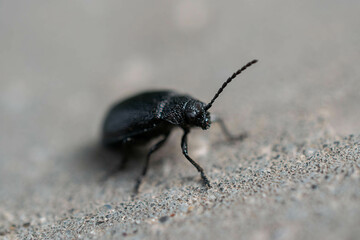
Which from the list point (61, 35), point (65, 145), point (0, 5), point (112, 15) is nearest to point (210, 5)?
point (112, 15)

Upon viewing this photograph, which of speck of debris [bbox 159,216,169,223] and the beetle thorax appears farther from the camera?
the beetle thorax

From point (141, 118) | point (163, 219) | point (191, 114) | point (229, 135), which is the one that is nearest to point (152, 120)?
point (141, 118)

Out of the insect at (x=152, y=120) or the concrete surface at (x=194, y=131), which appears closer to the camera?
the concrete surface at (x=194, y=131)

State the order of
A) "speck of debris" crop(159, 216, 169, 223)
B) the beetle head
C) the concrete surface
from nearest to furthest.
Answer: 1. the concrete surface
2. "speck of debris" crop(159, 216, 169, 223)
3. the beetle head

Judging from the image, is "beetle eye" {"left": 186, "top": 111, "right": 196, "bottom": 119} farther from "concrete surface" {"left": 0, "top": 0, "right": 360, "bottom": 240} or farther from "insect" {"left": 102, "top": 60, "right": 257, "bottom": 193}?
"concrete surface" {"left": 0, "top": 0, "right": 360, "bottom": 240}

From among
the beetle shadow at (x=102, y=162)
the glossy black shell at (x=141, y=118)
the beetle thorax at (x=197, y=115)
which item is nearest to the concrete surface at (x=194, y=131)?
the beetle shadow at (x=102, y=162)

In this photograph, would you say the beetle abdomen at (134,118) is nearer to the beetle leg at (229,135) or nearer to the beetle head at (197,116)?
the beetle head at (197,116)

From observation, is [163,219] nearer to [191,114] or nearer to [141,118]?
[191,114]

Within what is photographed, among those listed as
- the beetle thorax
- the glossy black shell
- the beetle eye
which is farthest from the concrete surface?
the beetle eye

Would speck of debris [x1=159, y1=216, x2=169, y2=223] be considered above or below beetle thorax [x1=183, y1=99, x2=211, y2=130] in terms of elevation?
below
